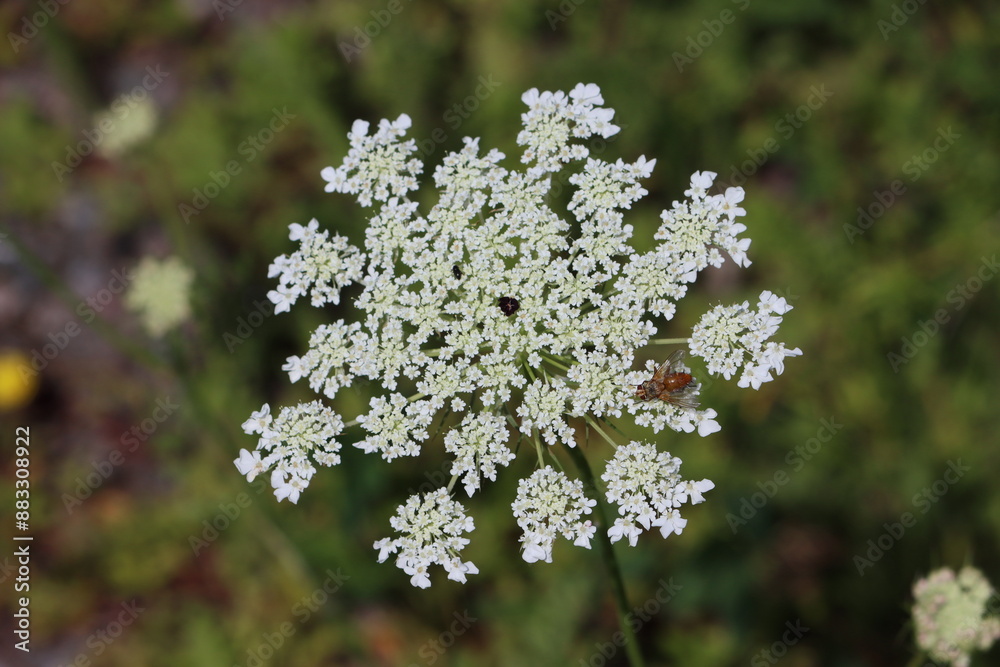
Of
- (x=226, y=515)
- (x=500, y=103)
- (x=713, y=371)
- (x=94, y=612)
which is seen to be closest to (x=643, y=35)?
(x=500, y=103)

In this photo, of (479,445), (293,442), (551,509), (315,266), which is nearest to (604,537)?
(551,509)

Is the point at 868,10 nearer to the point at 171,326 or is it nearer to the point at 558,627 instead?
the point at 558,627

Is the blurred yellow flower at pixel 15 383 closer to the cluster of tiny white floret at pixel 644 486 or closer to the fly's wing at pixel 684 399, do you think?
the cluster of tiny white floret at pixel 644 486

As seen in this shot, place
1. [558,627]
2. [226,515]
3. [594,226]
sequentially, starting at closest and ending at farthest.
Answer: [594,226]
[558,627]
[226,515]

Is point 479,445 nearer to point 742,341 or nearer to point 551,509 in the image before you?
point 551,509

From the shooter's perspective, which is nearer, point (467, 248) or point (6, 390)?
point (467, 248)

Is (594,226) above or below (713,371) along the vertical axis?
above
